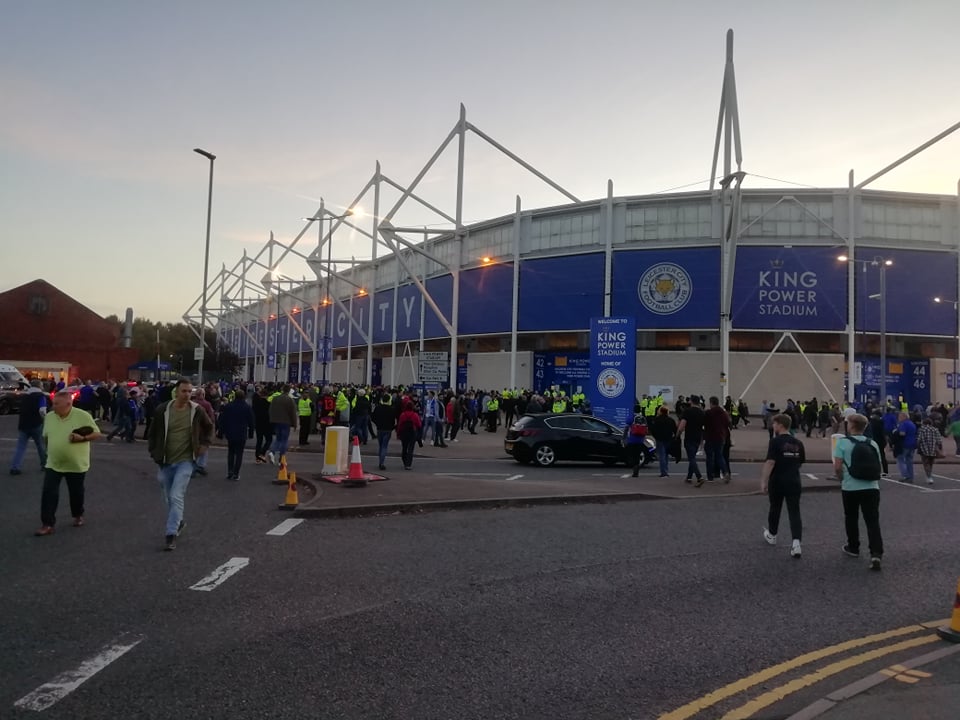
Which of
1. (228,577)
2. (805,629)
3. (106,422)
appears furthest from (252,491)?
(106,422)

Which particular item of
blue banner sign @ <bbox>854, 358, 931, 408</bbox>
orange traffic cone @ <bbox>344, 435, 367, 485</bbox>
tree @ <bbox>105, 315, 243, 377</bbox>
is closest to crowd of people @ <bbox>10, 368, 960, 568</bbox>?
orange traffic cone @ <bbox>344, 435, 367, 485</bbox>

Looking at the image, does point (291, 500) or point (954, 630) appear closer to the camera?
point (954, 630)

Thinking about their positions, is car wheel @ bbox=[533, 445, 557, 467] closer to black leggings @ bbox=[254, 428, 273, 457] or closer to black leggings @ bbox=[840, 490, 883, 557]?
black leggings @ bbox=[254, 428, 273, 457]

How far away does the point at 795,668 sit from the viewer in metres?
5.07

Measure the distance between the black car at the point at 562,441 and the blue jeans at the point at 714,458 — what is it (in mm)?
3635

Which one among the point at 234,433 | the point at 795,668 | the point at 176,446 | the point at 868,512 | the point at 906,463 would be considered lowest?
the point at 795,668

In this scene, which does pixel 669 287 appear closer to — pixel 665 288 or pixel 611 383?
pixel 665 288

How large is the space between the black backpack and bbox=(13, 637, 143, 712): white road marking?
7279 millimetres

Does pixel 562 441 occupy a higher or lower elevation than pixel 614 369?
lower

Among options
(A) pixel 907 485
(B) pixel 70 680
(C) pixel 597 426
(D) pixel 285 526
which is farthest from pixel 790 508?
(C) pixel 597 426

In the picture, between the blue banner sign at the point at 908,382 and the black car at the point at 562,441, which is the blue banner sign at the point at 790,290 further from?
the black car at the point at 562,441

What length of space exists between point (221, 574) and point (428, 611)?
229 centimetres

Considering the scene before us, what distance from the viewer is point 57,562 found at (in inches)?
291

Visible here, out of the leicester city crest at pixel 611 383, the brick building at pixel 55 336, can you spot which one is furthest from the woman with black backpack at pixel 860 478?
the brick building at pixel 55 336
